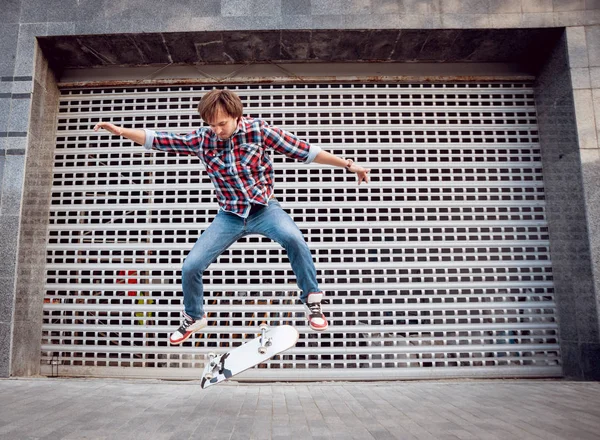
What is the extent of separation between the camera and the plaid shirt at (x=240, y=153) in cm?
444

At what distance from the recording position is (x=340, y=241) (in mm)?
8125

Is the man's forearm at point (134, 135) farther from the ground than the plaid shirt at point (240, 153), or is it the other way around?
the man's forearm at point (134, 135)

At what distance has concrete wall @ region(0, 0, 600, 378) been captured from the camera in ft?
24.5

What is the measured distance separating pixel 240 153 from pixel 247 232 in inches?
32.0

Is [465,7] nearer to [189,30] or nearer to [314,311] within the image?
[189,30]

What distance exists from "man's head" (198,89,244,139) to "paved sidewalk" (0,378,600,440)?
2.97 metres

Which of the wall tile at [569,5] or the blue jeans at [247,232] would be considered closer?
the blue jeans at [247,232]

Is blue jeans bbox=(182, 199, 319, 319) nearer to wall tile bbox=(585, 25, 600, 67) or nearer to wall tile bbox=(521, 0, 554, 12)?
wall tile bbox=(521, 0, 554, 12)

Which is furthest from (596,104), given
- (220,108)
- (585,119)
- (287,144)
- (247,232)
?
(220,108)

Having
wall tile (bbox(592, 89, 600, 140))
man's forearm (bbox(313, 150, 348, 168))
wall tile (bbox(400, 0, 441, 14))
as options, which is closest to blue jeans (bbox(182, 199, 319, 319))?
man's forearm (bbox(313, 150, 348, 168))

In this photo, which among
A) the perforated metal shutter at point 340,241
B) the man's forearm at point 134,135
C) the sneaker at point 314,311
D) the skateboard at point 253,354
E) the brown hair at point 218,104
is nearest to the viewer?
the brown hair at point 218,104

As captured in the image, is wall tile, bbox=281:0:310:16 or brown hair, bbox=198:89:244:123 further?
wall tile, bbox=281:0:310:16

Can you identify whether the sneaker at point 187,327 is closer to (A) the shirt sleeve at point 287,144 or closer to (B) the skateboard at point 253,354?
(B) the skateboard at point 253,354

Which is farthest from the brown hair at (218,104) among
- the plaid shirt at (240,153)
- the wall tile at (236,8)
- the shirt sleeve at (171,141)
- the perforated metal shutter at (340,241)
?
the wall tile at (236,8)
